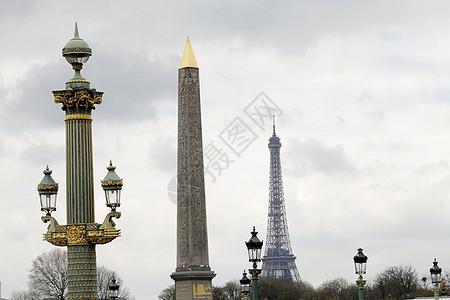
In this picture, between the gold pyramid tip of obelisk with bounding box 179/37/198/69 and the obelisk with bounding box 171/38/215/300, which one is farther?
the gold pyramid tip of obelisk with bounding box 179/37/198/69

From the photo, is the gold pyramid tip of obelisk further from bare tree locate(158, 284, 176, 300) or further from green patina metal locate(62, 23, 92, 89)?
bare tree locate(158, 284, 176, 300)

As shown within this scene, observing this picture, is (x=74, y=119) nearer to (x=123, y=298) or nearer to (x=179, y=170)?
(x=179, y=170)

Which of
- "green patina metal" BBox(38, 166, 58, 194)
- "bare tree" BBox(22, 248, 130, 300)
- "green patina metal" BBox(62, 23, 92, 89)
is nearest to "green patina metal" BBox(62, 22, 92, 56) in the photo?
"green patina metal" BBox(62, 23, 92, 89)

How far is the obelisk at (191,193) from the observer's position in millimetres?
40688

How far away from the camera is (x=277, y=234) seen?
479ft

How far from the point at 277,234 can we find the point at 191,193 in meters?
106

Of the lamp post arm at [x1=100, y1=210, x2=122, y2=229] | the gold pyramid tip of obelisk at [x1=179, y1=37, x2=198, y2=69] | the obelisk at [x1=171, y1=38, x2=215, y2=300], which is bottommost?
the lamp post arm at [x1=100, y1=210, x2=122, y2=229]

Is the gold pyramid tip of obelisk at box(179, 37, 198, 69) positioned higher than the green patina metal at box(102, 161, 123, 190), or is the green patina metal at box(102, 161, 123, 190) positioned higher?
the gold pyramid tip of obelisk at box(179, 37, 198, 69)

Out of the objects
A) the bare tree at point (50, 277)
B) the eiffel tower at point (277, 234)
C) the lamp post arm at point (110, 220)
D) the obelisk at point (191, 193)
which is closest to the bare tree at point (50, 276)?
the bare tree at point (50, 277)

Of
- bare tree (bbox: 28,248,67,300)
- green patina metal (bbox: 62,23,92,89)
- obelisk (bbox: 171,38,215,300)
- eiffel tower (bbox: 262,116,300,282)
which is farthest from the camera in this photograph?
eiffel tower (bbox: 262,116,300,282)

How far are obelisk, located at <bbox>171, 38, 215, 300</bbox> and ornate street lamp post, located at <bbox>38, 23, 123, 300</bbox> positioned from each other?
51.6 feet

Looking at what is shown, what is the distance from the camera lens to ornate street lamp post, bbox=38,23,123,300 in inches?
961

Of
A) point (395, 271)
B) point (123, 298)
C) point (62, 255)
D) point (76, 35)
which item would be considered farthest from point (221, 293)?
point (76, 35)

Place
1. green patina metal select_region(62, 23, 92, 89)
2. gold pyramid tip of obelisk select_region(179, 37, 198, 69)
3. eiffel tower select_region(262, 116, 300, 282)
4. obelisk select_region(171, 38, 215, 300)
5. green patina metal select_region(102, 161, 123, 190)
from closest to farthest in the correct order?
green patina metal select_region(102, 161, 123, 190), green patina metal select_region(62, 23, 92, 89), obelisk select_region(171, 38, 215, 300), gold pyramid tip of obelisk select_region(179, 37, 198, 69), eiffel tower select_region(262, 116, 300, 282)
